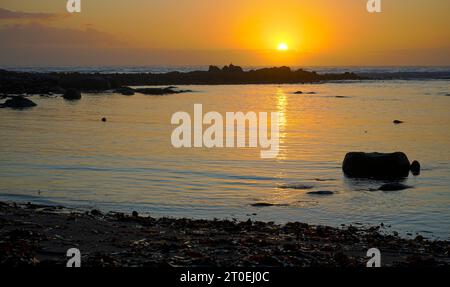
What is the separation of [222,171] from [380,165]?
6.51m

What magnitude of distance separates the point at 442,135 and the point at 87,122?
989 inches

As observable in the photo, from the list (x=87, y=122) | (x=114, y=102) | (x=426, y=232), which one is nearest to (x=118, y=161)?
(x=426, y=232)

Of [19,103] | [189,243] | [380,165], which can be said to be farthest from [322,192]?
[19,103]

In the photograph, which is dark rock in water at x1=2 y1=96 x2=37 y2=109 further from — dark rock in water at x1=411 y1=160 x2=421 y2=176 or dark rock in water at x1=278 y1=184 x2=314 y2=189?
dark rock in water at x1=411 y1=160 x2=421 y2=176

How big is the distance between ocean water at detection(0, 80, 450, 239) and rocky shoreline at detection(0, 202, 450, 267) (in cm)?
174

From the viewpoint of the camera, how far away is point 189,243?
13953 millimetres

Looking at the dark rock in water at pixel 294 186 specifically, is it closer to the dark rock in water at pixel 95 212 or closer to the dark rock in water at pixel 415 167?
the dark rock in water at pixel 415 167

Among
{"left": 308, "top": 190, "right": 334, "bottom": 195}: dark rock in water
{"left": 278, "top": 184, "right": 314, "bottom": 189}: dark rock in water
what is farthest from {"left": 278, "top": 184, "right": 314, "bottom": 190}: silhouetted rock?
{"left": 308, "top": 190, "right": 334, "bottom": 195}: dark rock in water

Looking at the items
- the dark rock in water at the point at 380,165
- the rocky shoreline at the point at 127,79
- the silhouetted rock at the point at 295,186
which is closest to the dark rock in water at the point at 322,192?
the silhouetted rock at the point at 295,186

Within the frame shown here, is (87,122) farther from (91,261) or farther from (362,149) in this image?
(91,261)

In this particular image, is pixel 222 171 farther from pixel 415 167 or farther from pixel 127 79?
pixel 127 79

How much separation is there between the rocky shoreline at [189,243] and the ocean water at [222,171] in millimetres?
1740

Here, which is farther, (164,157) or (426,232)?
(164,157)
